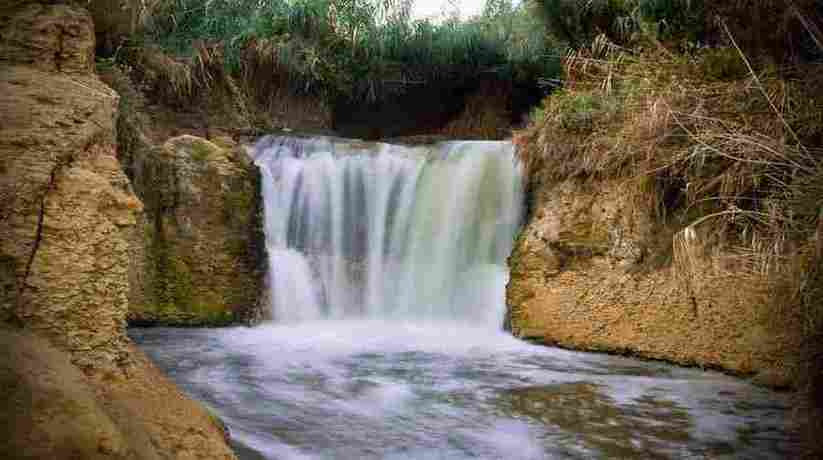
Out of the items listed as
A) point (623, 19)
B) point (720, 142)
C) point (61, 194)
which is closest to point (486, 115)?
point (623, 19)

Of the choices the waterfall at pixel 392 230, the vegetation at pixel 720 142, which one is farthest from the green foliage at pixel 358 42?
the vegetation at pixel 720 142

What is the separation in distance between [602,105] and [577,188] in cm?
69

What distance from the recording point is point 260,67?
1053cm

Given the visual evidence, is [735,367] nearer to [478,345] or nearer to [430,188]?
[478,345]

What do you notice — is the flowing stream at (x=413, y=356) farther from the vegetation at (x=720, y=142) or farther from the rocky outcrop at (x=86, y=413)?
the rocky outcrop at (x=86, y=413)

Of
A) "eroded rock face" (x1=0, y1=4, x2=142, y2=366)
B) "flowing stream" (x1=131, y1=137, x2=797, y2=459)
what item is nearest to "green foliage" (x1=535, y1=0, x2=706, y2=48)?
"flowing stream" (x1=131, y1=137, x2=797, y2=459)

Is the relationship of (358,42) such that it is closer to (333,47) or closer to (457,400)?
(333,47)

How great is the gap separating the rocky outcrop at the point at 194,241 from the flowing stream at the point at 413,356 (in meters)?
0.31

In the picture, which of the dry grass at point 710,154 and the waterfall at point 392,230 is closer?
the dry grass at point 710,154

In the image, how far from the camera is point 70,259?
221 centimetres

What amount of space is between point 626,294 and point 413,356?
1.65 m

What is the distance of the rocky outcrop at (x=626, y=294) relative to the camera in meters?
5.12

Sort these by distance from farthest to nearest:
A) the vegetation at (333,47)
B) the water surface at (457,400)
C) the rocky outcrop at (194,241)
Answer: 1. the vegetation at (333,47)
2. the rocky outcrop at (194,241)
3. the water surface at (457,400)

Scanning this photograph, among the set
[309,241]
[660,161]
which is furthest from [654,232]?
[309,241]
